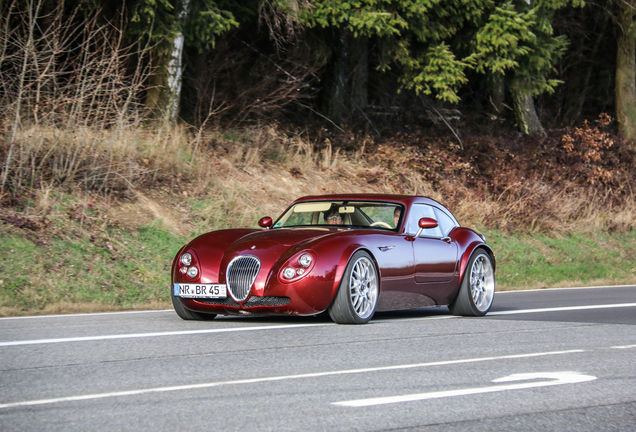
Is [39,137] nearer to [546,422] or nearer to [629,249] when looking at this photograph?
[546,422]

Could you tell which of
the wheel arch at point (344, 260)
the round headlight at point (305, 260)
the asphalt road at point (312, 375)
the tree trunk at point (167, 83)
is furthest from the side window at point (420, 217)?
the tree trunk at point (167, 83)

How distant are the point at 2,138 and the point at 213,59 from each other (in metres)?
7.31

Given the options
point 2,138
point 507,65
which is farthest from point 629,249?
point 2,138

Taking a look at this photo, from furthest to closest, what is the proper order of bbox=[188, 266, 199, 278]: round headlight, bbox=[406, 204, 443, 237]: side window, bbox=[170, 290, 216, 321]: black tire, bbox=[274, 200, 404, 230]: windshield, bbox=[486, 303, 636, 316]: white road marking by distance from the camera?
bbox=[486, 303, 636, 316]: white road marking
bbox=[406, 204, 443, 237]: side window
bbox=[274, 200, 404, 230]: windshield
bbox=[170, 290, 216, 321]: black tire
bbox=[188, 266, 199, 278]: round headlight

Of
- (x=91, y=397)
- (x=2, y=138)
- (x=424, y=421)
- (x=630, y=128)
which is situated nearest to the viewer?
(x=424, y=421)

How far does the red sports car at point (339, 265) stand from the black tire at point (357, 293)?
0.03 feet

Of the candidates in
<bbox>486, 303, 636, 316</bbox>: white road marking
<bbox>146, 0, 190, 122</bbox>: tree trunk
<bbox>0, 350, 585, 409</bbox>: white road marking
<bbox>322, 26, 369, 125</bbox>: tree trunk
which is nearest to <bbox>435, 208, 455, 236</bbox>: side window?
<bbox>486, 303, 636, 316</bbox>: white road marking

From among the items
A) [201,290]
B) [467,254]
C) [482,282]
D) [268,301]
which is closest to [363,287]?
[268,301]

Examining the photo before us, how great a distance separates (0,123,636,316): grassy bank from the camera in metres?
12.2

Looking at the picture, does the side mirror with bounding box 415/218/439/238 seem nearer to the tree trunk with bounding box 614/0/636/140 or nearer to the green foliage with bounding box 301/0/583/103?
the green foliage with bounding box 301/0/583/103

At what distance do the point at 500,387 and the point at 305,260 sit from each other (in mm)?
3143

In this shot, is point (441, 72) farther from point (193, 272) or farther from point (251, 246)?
point (193, 272)

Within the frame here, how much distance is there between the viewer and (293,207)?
34.3 ft

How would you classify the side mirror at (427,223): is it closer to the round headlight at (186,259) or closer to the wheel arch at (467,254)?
the wheel arch at (467,254)
